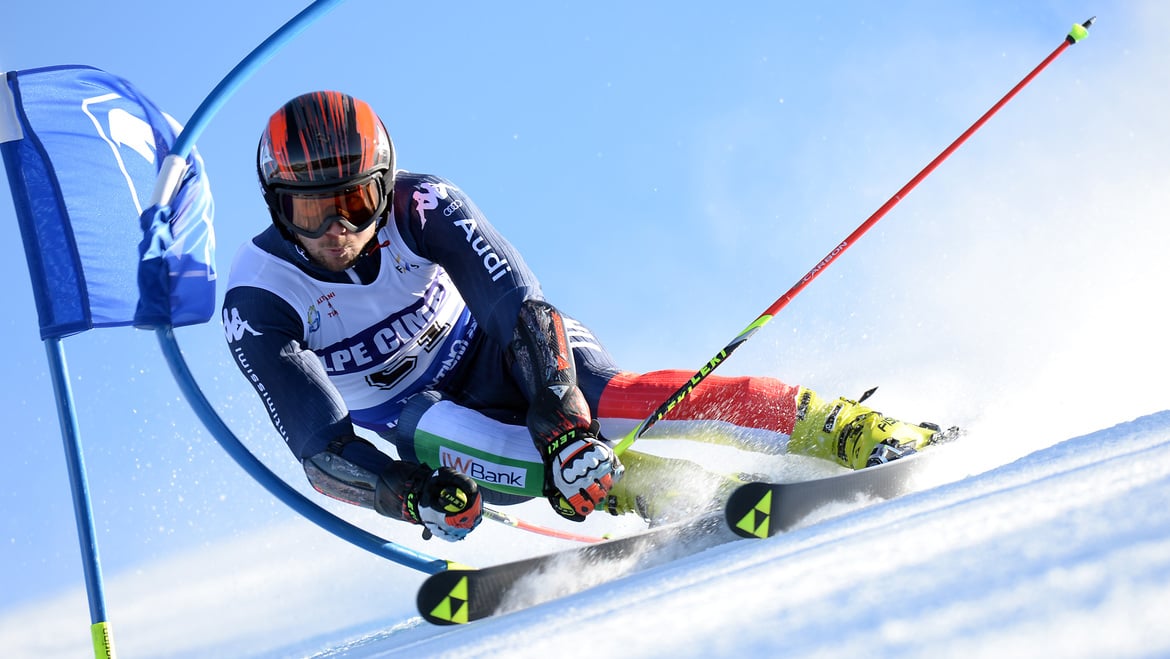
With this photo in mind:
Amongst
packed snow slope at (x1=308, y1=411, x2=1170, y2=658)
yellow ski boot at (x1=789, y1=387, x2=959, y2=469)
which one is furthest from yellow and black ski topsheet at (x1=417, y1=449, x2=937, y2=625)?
packed snow slope at (x1=308, y1=411, x2=1170, y2=658)

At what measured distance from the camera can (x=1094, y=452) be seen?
107 inches

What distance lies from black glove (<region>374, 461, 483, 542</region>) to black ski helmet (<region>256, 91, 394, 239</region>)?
997 millimetres

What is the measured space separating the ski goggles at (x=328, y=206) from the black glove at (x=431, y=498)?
96 centimetres

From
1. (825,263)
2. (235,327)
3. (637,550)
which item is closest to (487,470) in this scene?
(637,550)

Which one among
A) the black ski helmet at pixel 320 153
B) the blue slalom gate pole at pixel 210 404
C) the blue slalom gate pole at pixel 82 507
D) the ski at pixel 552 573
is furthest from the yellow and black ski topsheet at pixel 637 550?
the blue slalom gate pole at pixel 82 507

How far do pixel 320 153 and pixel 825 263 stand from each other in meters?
2.24

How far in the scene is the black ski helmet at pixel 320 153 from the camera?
3.68m

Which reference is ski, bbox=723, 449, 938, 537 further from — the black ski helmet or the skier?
the black ski helmet

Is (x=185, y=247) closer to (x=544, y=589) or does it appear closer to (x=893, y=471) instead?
(x=544, y=589)

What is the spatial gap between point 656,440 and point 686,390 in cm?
39

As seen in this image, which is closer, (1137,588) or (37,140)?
(1137,588)

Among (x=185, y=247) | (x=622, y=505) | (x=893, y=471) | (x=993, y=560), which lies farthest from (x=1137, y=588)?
(x=185, y=247)

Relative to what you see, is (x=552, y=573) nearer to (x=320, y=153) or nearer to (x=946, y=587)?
(x=320, y=153)

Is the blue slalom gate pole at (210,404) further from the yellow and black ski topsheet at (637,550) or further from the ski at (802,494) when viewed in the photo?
the ski at (802,494)
